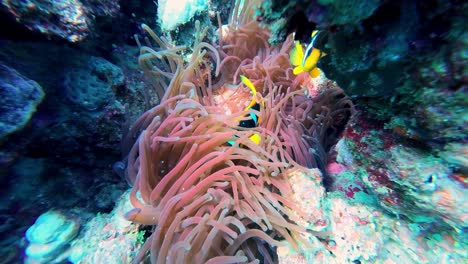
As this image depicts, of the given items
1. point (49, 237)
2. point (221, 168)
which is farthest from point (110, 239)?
point (221, 168)

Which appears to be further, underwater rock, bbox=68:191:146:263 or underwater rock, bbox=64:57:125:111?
underwater rock, bbox=64:57:125:111

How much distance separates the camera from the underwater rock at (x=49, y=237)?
1.72 m

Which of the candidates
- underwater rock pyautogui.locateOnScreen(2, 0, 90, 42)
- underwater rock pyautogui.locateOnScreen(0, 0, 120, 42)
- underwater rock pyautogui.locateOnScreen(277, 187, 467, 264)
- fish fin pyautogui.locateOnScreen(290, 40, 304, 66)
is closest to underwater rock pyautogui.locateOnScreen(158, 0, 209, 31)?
underwater rock pyautogui.locateOnScreen(0, 0, 120, 42)

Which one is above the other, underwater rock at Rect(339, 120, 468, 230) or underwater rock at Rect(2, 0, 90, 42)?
underwater rock at Rect(2, 0, 90, 42)

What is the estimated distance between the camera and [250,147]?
1798 mm

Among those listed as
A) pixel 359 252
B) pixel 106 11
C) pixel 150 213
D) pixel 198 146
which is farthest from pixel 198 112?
pixel 359 252

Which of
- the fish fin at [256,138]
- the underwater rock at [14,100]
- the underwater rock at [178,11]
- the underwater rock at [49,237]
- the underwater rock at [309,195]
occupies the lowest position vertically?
the underwater rock at [49,237]

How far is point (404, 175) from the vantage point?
3.87ft

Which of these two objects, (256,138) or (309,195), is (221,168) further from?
(309,195)

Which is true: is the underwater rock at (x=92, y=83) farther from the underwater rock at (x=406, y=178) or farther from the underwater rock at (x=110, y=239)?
the underwater rock at (x=406, y=178)

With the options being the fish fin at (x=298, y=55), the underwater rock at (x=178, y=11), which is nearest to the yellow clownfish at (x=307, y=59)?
the fish fin at (x=298, y=55)

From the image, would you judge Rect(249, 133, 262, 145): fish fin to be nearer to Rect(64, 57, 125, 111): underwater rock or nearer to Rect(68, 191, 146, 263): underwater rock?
Rect(68, 191, 146, 263): underwater rock

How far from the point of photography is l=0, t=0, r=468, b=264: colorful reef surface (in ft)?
3.10

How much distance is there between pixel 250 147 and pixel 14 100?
1.47 metres
